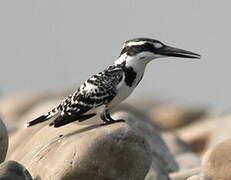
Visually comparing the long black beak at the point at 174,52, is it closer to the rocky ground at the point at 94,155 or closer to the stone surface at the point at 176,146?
the rocky ground at the point at 94,155

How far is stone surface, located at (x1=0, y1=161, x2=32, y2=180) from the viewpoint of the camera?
1002cm

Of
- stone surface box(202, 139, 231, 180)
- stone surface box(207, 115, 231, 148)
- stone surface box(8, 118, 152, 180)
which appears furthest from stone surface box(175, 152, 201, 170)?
stone surface box(8, 118, 152, 180)

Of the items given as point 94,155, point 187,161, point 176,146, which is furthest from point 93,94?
point 176,146

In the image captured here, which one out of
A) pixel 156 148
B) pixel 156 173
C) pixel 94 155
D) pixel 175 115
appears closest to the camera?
pixel 94 155

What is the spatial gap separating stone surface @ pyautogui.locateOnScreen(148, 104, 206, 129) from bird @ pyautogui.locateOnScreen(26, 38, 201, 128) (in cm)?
1202

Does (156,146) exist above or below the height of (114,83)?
below

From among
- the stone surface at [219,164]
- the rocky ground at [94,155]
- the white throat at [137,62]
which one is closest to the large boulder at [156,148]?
the rocky ground at [94,155]

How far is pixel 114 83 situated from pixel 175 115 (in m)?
14.0

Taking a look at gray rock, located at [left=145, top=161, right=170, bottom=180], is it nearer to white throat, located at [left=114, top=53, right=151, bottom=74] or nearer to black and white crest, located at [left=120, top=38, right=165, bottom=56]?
white throat, located at [left=114, top=53, right=151, bottom=74]

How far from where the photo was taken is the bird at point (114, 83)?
1088 centimetres

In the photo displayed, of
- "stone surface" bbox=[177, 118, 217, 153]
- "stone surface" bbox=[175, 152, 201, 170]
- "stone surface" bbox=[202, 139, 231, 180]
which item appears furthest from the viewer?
"stone surface" bbox=[177, 118, 217, 153]

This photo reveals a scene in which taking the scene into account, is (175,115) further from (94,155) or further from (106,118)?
(94,155)

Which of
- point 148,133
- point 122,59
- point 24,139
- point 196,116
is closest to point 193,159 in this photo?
point 148,133

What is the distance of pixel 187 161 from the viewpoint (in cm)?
1510
